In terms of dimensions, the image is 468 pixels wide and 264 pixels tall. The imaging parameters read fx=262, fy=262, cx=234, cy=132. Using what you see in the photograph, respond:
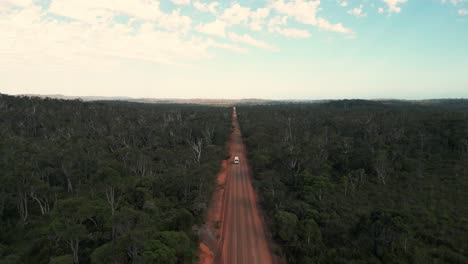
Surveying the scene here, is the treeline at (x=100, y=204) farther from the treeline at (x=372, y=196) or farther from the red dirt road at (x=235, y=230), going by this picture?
the treeline at (x=372, y=196)

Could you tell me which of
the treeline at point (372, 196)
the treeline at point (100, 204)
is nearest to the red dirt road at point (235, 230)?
the treeline at point (372, 196)

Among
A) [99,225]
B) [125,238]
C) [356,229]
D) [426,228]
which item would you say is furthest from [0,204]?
[426,228]

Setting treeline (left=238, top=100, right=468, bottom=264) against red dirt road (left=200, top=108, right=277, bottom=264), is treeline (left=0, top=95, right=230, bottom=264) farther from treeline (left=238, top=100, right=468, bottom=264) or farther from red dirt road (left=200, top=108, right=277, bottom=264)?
treeline (left=238, top=100, right=468, bottom=264)

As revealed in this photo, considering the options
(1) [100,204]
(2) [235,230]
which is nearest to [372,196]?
(2) [235,230]

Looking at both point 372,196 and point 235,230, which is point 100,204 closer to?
point 235,230

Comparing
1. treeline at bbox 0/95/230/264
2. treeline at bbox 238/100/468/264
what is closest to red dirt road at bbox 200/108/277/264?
treeline at bbox 238/100/468/264

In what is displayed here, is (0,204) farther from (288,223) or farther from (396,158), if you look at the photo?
(396,158)
